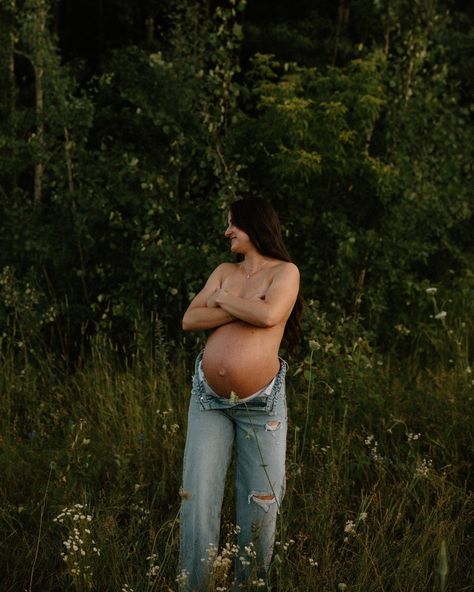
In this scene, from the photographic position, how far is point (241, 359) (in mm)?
3338

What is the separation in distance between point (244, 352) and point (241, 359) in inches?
1.5

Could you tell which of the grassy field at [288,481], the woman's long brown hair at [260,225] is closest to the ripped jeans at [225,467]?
the grassy field at [288,481]

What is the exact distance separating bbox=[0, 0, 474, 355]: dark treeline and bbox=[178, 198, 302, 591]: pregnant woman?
2.87 m

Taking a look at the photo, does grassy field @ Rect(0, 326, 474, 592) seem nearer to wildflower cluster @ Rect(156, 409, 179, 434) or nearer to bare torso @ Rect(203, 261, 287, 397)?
wildflower cluster @ Rect(156, 409, 179, 434)

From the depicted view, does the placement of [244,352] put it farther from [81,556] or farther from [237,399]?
[81,556]

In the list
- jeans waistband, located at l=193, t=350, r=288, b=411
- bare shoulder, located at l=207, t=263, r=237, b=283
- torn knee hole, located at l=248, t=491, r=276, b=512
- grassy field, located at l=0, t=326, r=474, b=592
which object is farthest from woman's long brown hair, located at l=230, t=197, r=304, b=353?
torn knee hole, located at l=248, t=491, r=276, b=512

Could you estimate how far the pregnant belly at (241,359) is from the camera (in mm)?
3326

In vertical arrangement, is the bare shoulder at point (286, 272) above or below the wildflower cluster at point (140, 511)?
above

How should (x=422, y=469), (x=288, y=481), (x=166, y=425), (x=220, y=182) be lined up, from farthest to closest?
1. (x=220, y=182)
2. (x=166, y=425)
3. (x=288, y=481)
4. (x=422, y=469)

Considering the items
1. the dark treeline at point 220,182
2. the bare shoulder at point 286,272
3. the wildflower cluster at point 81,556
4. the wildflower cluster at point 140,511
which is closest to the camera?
the wildflower cluster at point 81,556

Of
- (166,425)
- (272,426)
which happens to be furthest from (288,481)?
(272,426)

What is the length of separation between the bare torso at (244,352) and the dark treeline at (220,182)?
2.85m

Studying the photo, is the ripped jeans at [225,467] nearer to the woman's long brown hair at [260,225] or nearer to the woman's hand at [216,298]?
the woman's hand at [216,298]

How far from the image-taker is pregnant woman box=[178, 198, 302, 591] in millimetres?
3322
